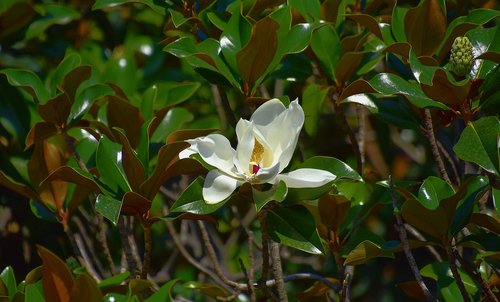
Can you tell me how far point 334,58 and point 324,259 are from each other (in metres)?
0.94

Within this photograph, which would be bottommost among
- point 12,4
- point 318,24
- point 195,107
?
point 195,107

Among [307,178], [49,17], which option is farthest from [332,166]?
[49,17]

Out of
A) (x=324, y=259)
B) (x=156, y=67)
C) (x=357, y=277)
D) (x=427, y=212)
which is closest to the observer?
(x=427, y=212)

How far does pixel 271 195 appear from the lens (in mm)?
1300

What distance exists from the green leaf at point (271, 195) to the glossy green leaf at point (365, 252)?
0.17 meters

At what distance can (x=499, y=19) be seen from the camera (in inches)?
89.3

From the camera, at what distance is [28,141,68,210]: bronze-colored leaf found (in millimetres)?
1746

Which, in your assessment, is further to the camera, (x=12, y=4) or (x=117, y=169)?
(x=12, y=4)

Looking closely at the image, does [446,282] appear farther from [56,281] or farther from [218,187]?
[56,281]

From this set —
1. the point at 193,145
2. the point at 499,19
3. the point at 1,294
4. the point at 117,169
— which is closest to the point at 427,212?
the point at 193,145

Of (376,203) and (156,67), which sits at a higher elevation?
(376,203)

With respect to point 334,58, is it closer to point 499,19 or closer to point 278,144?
point 278,144

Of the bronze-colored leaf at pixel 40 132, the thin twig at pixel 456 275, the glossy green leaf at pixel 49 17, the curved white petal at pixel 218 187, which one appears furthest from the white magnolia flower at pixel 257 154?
the glossy green leaf at pixel 49 17

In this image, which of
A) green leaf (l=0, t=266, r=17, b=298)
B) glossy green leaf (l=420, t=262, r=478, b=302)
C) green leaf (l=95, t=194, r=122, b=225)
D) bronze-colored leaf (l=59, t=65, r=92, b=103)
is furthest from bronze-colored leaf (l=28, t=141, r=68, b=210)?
glossy green leaf (l=420, t=262, r=478, b=302)
